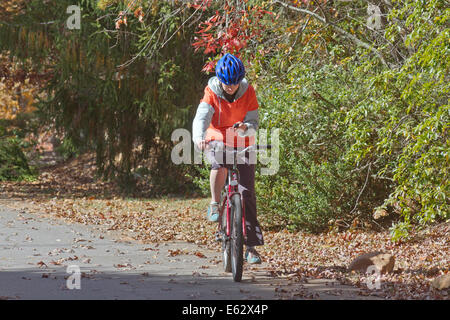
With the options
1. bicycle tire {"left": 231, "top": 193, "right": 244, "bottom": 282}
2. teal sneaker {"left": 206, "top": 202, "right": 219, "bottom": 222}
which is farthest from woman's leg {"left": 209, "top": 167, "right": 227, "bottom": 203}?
bicycle tire {"left": 231, "top": 193, "right": 244, "bottom": 282}

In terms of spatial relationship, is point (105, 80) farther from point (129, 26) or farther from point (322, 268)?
point (322, 268)

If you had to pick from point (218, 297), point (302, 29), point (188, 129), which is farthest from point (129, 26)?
point (218, 297)

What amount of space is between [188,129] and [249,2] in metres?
4.86

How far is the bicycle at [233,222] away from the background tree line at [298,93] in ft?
5.97

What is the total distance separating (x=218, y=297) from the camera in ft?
20.3

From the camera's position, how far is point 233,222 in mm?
6988

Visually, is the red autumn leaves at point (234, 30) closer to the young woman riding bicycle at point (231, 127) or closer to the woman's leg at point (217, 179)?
the young woman riding bicycle at point (231, 127)

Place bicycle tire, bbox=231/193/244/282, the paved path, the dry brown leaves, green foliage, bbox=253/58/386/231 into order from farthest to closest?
green foliage, bbox=253/58/386/231 < the dry brown leaves < bicycle tire, bbox=231/193/244/282 < the paved path

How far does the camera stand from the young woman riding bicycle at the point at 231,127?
22.8ft

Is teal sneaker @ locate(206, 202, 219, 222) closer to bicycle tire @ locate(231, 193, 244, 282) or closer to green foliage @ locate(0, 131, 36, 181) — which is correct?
bicycle tire @ locate(231, 193, 244, 282)

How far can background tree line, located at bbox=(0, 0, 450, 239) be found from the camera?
26.3 ft

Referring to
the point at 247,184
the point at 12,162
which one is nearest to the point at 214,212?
the point at 247,184

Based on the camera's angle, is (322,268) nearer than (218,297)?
No

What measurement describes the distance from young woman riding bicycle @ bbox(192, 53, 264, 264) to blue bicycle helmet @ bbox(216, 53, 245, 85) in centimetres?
3
